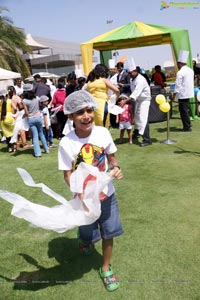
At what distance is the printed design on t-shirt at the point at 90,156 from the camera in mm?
2160

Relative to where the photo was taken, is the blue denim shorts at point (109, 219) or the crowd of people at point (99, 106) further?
the crowd of people at point (99, 106)

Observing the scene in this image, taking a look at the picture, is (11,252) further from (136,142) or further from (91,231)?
(136,142)

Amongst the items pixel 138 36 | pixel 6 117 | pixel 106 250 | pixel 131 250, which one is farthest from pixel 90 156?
pixel 138 36

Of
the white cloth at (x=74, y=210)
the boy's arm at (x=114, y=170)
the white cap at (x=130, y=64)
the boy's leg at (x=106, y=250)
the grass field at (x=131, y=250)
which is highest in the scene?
the white cap at (x=130, y=64)

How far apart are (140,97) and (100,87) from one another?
1.32 m

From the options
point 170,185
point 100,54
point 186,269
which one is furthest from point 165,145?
point 100,54

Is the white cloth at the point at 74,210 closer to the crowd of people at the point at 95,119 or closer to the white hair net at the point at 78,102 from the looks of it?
the crowd of people at the point at 95,119

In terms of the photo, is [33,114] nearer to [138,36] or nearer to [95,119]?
[95,119]

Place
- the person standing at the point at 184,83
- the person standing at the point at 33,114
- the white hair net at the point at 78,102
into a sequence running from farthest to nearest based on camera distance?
the person standing at the point at 184,83, the person standing at the point at 33,114, the white hair net at the point at 78,102

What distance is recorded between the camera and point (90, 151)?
2168 millimetres

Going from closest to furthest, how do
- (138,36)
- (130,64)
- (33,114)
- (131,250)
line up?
(131,250) < (130,64) < (33,114) < (138,36)

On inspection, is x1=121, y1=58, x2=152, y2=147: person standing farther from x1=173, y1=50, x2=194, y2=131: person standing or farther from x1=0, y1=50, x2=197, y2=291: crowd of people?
x1=173, y1=50, x2=194, y2=131: person standing

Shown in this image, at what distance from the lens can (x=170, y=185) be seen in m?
4.23

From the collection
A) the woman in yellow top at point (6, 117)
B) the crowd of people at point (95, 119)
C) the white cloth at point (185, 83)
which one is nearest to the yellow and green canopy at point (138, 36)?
the crowd of people at point (95, 119)
